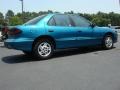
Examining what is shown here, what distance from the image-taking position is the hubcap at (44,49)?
9.52 meters

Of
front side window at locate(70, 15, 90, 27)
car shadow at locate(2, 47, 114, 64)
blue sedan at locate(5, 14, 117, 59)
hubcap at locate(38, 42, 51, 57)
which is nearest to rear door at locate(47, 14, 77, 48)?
blue sedan at locate(5, 14, 117, 59)

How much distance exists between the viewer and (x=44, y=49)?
9.59 metres

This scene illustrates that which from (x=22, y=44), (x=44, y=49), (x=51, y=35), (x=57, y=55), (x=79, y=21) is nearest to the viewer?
(x=22, y=44)

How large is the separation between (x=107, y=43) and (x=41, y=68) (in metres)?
4.47

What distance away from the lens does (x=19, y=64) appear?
28.8 feet

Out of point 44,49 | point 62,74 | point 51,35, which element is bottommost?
point 62,74

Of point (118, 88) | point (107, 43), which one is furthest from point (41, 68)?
point (107, 43)

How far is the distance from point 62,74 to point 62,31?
318 centimetres

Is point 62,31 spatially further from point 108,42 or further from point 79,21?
point 108,42

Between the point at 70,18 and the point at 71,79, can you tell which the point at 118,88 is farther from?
the point at 70,18

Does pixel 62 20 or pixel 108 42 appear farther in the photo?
pixel 108 42

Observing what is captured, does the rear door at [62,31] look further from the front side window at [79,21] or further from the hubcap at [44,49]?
the hubcap at [44,49]

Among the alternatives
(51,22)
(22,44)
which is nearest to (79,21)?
(51,22)

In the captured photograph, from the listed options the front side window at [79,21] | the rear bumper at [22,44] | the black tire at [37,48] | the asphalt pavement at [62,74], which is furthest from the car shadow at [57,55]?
the front side window at [79,21]
